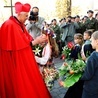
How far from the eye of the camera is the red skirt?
3.55m

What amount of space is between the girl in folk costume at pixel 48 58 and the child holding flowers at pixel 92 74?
1125 millimetres

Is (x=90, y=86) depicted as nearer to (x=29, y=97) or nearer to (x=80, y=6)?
(x=29, y=97)

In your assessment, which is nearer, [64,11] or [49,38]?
[49,38]

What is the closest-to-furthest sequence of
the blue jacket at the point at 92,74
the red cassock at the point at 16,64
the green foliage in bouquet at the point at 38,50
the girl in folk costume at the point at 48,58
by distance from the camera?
the blue jacket at the point at 92,74 → the red cassock at the point at 16,64 → the girl in folk costume at the point at 48,58 → the green foliage in bouquet at the point at 38,50

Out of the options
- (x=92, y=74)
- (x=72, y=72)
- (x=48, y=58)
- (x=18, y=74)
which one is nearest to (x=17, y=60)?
(x=18, y=74)

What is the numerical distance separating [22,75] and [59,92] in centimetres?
133

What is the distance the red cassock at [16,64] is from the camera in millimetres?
3506

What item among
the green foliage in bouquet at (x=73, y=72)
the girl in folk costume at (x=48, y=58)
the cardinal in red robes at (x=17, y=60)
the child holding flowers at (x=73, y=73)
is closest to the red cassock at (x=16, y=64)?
the cardinal in red robes at (x=17, y=60)

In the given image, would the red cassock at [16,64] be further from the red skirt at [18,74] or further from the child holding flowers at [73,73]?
the child holding flowers at [73,73]

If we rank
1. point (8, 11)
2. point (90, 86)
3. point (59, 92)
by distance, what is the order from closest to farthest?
point (90, 86) < point (59, 92) < point (8, 11)

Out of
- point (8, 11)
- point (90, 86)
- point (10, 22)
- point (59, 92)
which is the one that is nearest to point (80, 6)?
point (8, 11)

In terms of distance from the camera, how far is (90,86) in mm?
2830

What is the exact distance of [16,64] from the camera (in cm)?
353

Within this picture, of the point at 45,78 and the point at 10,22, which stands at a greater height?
the point at 10,22
